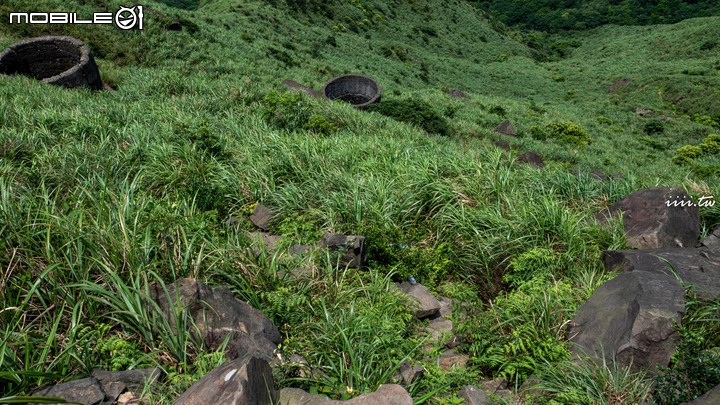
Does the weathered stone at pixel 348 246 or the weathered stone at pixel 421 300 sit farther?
the weathered stone at pixel 348 246

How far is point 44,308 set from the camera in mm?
2615

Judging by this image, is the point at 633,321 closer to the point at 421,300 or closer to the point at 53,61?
the point at 421,300

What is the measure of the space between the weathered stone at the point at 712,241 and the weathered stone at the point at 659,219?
0.31 ft

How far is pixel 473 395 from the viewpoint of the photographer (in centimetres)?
272

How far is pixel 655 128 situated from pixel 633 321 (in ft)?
101

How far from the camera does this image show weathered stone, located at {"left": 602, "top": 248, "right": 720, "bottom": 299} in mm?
3488

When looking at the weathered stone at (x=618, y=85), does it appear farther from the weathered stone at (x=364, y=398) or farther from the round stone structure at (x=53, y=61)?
the weathered stone at (x=364, y=398)

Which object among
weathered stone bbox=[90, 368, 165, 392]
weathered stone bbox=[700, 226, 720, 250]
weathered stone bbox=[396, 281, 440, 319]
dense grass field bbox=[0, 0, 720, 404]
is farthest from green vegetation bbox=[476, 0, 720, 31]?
weathered stone bbox=[90, 368, 165, 392]

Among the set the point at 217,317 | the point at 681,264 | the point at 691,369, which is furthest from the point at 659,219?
the point at 217,317

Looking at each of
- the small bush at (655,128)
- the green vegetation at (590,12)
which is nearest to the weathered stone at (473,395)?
the small bush at (655,128)

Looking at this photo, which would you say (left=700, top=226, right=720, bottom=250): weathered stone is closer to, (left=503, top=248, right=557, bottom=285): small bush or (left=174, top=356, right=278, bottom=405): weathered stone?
(left=503, top=248, right=557, bottom=285): small bush

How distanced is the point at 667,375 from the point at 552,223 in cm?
224

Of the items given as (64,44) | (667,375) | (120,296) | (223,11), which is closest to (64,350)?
(120,296)

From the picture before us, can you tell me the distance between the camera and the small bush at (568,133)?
20828 millimetres
